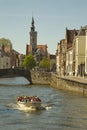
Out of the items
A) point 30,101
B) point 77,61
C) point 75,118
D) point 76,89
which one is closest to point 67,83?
point 76,89

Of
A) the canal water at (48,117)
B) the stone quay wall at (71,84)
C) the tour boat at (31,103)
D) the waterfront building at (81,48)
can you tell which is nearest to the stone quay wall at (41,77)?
the stone quay wall at (71,84)

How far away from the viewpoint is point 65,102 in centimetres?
5772

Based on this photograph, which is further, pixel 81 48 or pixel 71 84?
pixel 81 48

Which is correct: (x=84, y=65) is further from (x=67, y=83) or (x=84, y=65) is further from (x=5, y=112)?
Result: (x=5, y=112)

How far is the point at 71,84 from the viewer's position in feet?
240

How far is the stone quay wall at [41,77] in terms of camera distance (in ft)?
342

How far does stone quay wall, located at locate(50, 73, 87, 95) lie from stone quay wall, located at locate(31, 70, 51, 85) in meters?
5.92

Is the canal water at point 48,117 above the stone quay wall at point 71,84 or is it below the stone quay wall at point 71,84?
below

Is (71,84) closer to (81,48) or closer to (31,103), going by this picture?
(81,48)

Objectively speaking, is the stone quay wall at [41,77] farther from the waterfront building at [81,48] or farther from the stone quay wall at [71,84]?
the waterfront building at [81,48]

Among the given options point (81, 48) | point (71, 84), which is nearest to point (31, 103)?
point (71, 84)

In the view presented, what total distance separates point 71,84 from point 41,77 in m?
33.5

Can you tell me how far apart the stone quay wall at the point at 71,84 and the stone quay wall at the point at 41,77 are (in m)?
5.92

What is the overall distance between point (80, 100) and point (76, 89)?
12.1m
